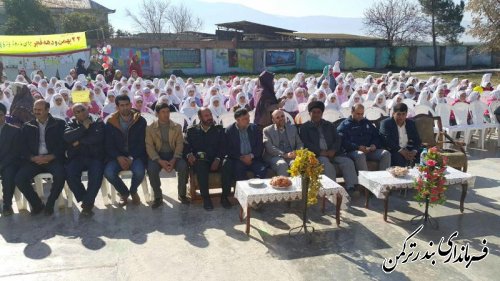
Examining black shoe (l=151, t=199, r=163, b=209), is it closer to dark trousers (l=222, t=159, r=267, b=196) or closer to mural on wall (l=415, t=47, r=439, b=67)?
dark trousers (l=222, t=159, r=267, b=196)

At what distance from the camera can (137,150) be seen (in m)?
5.86

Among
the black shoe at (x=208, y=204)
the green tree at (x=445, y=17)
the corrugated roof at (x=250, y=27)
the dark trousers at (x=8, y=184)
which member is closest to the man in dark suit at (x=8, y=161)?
the dark trousers at (x=8, y=184)

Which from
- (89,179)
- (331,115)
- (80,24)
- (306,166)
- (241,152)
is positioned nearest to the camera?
(306,166)

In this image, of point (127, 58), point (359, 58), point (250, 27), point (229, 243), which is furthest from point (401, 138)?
point (250, 27)

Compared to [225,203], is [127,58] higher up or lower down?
higher up

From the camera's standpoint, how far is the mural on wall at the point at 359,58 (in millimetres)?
32562

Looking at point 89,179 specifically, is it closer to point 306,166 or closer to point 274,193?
point 274,193

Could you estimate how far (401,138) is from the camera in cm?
664

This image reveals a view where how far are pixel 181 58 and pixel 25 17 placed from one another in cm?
1023

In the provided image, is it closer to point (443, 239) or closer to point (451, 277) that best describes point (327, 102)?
point (443, 239)

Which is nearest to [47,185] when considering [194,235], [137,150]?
[137,150]

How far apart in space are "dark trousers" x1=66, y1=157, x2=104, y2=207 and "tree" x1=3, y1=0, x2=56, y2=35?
83.3ft

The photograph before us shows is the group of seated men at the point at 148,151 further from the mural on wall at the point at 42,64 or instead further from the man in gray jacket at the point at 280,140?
the mural on wall at the point at 42,64

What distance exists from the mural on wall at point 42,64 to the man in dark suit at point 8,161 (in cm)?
1593
